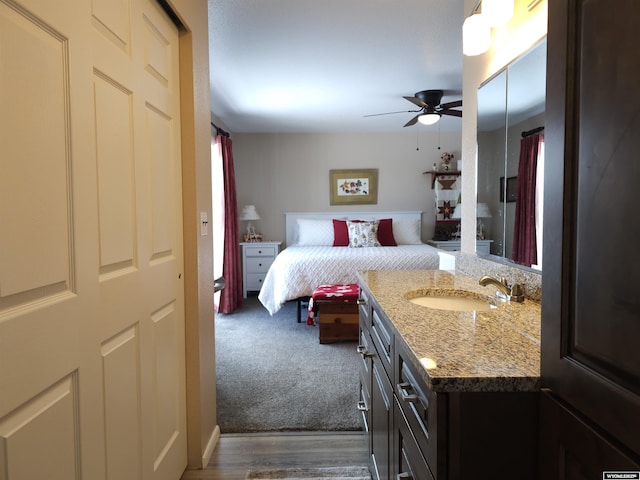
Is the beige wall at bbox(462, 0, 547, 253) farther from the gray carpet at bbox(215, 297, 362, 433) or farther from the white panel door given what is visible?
the white panel door

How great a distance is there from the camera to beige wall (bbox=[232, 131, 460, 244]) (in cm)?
555

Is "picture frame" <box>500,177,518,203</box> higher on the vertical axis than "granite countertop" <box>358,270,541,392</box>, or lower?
higher

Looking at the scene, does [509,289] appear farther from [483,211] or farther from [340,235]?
[340,235]

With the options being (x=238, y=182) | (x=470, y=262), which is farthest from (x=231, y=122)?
(x=470, y=262)

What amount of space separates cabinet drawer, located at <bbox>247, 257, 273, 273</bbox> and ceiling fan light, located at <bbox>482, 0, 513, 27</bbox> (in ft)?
13.7

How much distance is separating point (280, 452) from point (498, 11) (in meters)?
2.27

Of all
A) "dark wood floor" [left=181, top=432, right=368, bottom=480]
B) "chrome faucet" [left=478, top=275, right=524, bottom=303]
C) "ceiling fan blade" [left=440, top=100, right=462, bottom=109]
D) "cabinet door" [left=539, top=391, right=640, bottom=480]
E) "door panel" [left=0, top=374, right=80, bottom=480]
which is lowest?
"dark wood floor" [left=181, top=432, right=368, bottom=480]

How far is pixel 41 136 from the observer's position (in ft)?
2.52

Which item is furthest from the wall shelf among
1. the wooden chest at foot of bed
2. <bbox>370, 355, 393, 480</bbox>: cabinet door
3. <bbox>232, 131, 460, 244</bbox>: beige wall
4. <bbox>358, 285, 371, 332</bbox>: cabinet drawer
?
<bbox>370, 355, 393, 480</bbox>: cabinet door

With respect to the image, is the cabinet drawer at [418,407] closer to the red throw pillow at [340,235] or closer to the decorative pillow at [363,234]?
the decorative pillow at [363,234]

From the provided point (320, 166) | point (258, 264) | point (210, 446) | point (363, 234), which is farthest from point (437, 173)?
point (210, 446)

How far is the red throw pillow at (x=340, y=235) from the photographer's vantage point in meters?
5.09

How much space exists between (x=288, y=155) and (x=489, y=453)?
5.29 meters

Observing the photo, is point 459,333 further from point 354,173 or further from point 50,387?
point 354,173
